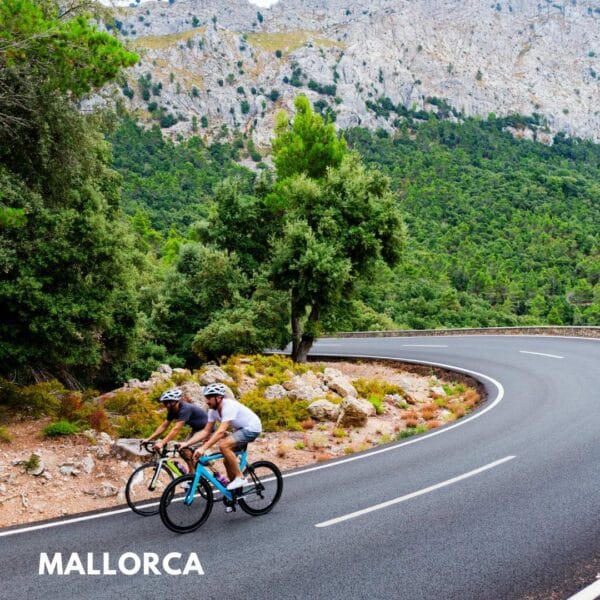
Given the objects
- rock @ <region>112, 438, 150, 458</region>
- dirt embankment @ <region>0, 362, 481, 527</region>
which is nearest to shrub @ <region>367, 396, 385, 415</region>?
dirt embankment @ <region>0, 362, 481, 527</region>

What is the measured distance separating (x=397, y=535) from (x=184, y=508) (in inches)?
113

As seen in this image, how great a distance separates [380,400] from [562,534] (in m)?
10.00

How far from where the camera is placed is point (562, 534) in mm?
5648

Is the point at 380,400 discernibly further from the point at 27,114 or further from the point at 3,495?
the point at 27,114

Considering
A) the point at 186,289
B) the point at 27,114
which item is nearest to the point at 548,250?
the point at 186,289

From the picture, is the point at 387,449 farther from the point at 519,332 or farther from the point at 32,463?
the point at 519,332

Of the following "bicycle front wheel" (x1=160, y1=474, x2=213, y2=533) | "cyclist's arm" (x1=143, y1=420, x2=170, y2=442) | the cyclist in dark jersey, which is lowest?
"bicycle front wheel" (x1=160, y1=474, x2=213, y2=533)

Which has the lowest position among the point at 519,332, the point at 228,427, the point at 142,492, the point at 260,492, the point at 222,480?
the point at 142,492

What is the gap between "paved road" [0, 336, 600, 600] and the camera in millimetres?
4812

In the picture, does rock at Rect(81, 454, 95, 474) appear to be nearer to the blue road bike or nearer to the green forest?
the blue road bike

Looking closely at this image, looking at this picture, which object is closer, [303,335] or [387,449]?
[387,449]

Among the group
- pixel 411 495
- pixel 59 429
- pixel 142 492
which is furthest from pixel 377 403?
pixel 59 429

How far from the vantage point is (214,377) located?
632 inches

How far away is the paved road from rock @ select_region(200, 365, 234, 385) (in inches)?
276
